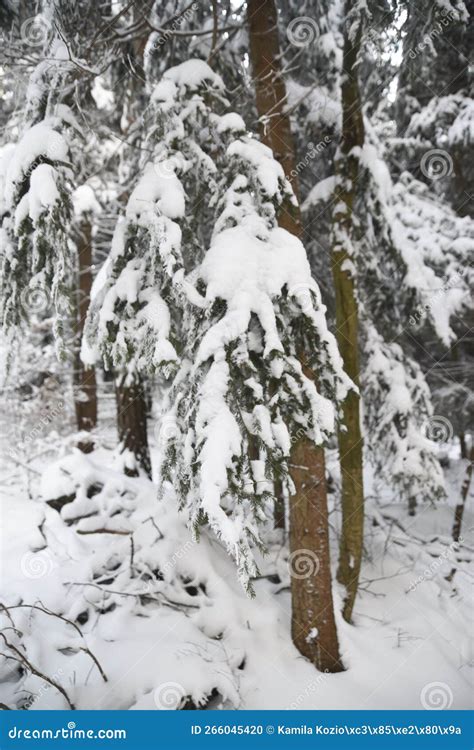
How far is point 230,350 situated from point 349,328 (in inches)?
103

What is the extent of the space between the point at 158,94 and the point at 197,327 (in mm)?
1979

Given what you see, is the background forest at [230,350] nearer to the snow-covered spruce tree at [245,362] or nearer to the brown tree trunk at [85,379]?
the snow-covered spruce tree at [245,362]

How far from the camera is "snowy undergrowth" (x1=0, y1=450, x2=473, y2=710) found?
3867mm

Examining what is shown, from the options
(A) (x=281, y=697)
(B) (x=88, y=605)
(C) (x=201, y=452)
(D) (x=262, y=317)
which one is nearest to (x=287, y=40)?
(D) (x=262, y=317)

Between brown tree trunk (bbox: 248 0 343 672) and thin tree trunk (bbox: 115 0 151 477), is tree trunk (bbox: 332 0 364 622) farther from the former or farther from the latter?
thin tree trunk (bbox: 115 0 151 477)

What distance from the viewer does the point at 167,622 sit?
14.7ft

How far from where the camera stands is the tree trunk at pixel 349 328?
5379 mm

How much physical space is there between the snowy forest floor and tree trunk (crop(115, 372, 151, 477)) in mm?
742

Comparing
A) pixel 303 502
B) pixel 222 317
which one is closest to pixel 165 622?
pixel 303 502

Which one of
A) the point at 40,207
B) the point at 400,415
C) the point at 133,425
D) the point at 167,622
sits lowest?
the point at 167,622

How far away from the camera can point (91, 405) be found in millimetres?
11062

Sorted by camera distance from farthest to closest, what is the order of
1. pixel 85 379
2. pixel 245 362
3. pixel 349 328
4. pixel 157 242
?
pixel 85 379, pixel 349 328, pixel 157 242, pixel 245 362

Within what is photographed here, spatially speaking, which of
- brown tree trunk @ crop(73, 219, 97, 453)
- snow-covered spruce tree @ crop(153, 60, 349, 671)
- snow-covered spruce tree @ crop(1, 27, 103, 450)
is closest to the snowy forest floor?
snow-covered spruce tree @ crop(153, 60, 349, 671)

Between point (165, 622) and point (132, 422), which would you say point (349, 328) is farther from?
point (165, 622)
